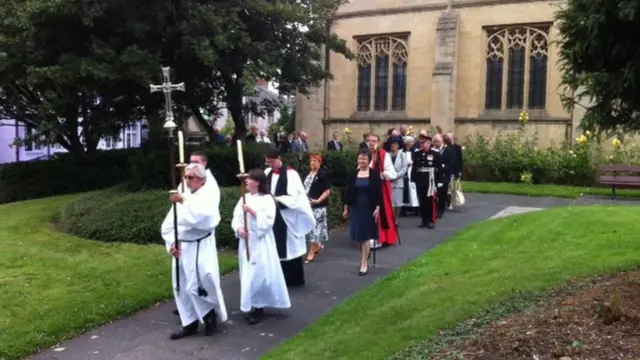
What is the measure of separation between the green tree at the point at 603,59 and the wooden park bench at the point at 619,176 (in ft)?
40.6

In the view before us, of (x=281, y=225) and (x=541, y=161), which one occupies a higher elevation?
(x=541, y=161)

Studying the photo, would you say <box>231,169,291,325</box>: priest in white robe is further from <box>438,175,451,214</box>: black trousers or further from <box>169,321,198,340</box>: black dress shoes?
<box>438,175,451,214</box>: black trousers

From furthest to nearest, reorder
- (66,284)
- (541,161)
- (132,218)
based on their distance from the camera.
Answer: (541,161) → (132,218) → (66,284)

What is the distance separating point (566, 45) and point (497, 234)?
5.52 m

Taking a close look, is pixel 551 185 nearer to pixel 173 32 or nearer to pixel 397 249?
pixel 397 249

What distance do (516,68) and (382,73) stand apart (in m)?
5.33

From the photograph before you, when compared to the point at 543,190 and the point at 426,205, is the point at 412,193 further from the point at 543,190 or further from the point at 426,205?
the point at 543,190

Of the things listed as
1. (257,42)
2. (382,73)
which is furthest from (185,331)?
(382,73)

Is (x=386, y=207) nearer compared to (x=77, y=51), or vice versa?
(x=386, y=207)

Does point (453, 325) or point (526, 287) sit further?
point (526, 287)

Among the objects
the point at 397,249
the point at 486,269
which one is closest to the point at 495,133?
the point at 397,249

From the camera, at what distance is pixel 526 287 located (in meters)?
6.83

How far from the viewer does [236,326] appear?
6852 mm

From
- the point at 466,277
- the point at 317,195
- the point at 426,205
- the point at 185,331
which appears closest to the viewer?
the point at 185,331
